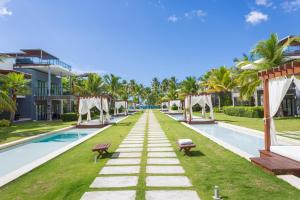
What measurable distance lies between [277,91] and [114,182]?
451 cm

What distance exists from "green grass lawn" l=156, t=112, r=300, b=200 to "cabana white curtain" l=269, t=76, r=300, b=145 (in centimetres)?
142

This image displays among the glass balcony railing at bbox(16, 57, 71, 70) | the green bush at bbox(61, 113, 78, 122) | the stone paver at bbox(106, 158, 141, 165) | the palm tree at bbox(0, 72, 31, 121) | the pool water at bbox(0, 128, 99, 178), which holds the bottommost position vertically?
the pool water at bbox(0, 128, 99, 178)

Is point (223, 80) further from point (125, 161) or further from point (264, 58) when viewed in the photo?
point (125, 161)

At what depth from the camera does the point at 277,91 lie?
7.34m

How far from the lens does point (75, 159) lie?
8.87 m

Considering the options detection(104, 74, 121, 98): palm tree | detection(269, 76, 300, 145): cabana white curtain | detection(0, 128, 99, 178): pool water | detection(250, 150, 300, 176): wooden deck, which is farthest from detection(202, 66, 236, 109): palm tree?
detection(250, 150, 300, 176): wooden deck

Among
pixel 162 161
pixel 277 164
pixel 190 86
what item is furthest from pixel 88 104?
pixel 190 86

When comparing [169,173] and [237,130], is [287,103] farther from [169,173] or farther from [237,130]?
[169,173]

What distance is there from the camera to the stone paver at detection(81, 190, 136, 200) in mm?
5195

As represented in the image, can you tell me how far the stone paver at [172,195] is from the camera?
511 cm

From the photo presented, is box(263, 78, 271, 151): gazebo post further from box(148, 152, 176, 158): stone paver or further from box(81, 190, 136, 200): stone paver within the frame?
box(81, 190, 136, 200): stone paver

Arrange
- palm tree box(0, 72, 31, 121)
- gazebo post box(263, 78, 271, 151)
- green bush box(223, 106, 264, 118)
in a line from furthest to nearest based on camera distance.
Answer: green bush box(223, 106, 264, 118), palm tree box(0, 72, 31, 121), gazebo post box(263, 78, 271, 151)

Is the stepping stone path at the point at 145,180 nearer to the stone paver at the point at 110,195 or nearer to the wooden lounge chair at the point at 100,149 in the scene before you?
the stone paver at the point at 110,195

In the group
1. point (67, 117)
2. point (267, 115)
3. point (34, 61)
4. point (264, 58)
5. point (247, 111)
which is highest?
point (34, 61)
